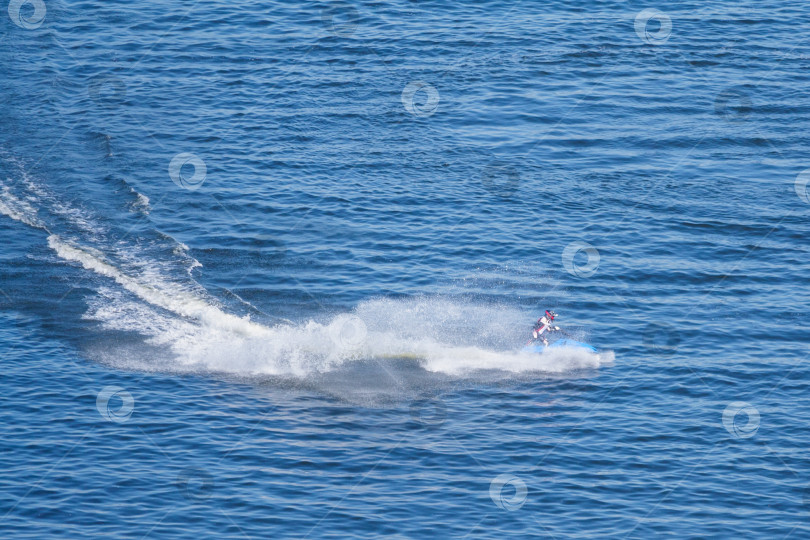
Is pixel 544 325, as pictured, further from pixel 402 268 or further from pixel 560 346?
pixel 402 268

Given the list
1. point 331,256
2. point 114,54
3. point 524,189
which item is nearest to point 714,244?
point 524,189

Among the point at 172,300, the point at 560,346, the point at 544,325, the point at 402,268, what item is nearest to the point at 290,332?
the point at 172,300

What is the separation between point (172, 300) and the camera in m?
44.5

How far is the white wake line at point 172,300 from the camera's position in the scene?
4291 cm

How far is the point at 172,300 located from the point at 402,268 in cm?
985

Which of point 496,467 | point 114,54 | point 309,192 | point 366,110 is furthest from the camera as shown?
point 114,54

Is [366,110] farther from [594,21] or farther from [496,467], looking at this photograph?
[496,467]

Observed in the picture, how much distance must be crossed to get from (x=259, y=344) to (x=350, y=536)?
11.6 meters

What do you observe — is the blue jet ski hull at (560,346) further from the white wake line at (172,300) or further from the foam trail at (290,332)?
the white wake line at (172,300)

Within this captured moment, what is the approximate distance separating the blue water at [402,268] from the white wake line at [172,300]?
0.14m

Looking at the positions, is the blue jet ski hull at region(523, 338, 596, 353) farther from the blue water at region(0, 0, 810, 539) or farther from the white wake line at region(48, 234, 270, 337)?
the white wake line at region(48, 234, 270, 337)

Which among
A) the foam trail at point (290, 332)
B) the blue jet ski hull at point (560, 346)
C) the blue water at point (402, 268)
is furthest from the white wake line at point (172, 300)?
the blue jet ski hull at point (560, 346)

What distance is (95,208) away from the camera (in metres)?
52.2

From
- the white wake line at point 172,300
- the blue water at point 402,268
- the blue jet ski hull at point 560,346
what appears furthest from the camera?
the white wake line at point 172,300
